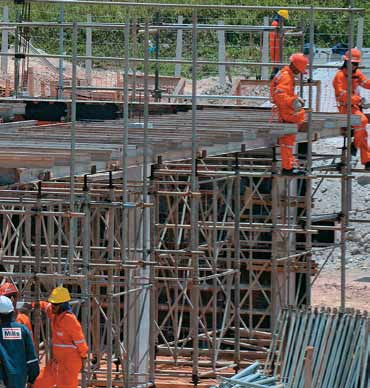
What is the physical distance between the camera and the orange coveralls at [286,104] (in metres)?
22.1

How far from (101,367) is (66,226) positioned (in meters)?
2.10

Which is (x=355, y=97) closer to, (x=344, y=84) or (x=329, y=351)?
(x=344, y=84)

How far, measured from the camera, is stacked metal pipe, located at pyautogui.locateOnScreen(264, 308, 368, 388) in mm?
19531

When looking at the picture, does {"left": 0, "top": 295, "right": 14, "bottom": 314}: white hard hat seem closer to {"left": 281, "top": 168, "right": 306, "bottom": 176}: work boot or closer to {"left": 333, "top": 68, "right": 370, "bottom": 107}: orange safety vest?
{"left": 281, "top": 168, "right": 306, "bottom": 176}: work boot

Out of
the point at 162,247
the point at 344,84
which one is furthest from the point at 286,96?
the point at 162,247

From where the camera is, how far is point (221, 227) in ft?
72.4

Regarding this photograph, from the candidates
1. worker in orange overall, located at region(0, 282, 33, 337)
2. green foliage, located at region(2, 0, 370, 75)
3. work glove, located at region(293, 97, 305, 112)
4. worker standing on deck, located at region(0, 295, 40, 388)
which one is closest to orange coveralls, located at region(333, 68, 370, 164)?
work glove, located at region(293, 97, 305, 112)

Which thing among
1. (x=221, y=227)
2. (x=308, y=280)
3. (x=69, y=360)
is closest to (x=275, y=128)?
(x=221, y=227)

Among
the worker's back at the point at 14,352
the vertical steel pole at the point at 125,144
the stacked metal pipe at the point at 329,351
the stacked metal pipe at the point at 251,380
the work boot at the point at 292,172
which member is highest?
the vertical steel pole at the point at 125,144

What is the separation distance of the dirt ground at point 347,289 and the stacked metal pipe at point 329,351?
12753 millimetres

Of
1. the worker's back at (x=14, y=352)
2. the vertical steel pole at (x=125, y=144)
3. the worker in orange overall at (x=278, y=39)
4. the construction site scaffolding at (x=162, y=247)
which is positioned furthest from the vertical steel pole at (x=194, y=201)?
the worker in orange overall at (x=278, y=39)

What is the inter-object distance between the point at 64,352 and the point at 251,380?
127 inches

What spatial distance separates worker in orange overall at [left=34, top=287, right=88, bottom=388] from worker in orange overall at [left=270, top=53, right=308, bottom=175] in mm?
5682

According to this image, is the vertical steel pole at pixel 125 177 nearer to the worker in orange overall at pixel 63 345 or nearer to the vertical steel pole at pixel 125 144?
the vertical steel pole at pixel 125 144
